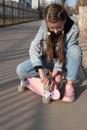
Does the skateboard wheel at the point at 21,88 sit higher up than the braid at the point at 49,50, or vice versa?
the braid at the point at 49,50

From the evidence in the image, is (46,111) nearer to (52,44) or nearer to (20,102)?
(20,102)

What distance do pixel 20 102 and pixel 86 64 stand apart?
10.4 feet

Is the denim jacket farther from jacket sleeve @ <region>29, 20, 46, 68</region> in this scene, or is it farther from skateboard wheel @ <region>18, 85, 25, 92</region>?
skateboard wheel @ <region>18, 85, 25, 92</region>

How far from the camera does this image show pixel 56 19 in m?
4.41

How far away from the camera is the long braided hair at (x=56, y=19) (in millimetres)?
4426

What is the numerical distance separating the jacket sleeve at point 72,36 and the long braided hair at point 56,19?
0.36 ft

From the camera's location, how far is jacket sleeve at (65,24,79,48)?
4.80m

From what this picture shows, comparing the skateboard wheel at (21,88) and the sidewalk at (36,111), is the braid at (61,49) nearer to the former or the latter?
the sidewalk at (36,111)

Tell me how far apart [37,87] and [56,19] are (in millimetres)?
1028

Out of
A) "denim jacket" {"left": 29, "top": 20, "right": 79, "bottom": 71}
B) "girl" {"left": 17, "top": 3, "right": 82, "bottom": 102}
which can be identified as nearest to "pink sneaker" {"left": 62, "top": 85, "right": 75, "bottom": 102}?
"girl" {"left": 17, "top": 3, "right": 82, "bottom": 102}

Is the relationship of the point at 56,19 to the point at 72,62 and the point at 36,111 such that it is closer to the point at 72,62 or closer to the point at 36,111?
the point at 72,62

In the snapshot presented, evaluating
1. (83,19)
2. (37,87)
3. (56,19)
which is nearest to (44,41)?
(56,19)

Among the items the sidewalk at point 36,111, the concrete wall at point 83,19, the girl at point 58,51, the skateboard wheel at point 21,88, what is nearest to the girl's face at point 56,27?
the girl at point 58,51

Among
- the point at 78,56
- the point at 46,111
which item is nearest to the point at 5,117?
the point at 46,111
